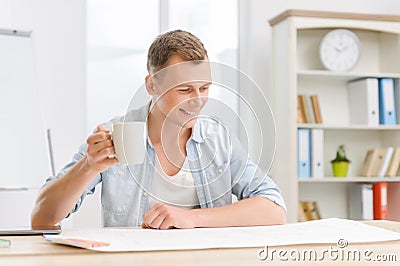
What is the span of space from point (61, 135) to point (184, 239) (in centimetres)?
246

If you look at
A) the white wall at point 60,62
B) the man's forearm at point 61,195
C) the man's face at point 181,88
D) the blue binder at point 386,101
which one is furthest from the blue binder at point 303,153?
the man's face at point 181,88

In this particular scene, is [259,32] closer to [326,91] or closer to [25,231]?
[326,91]

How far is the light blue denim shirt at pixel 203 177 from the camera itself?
1.29 m

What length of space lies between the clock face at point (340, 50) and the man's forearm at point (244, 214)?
2226 millimetres

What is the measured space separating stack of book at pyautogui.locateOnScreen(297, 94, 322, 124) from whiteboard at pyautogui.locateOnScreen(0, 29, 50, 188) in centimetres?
138

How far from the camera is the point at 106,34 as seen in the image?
11.9ft

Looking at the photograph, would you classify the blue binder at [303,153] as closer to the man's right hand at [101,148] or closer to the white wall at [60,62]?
the white wall at [60,62]

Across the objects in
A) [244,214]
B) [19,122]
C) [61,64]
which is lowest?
[244,214]

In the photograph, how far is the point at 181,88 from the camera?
116 cm

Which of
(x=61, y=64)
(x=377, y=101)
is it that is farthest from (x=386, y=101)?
(x=61, y=64)

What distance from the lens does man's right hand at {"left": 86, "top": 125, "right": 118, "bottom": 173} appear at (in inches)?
48.2

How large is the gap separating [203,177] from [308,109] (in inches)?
94.4

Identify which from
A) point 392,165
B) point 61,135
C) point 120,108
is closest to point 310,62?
point 392,165

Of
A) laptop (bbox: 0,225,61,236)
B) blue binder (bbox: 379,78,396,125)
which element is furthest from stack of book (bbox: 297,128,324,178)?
laptop (bbox: 0,225,61,236)
